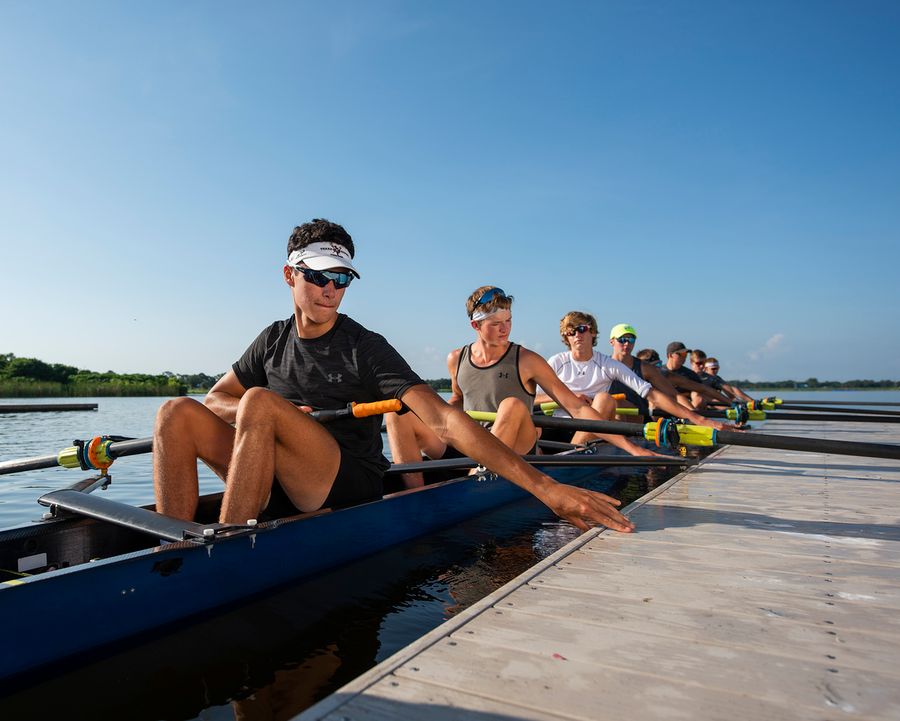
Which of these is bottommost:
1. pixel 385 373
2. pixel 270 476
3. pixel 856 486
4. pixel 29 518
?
pixel 29 518

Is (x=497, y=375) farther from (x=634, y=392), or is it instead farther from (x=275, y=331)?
(x=634, y=392)

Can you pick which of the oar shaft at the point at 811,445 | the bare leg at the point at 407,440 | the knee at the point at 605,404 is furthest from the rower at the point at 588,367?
the oar shaft at the point at 811,445

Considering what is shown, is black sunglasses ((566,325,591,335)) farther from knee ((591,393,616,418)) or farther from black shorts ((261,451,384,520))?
black shorts ((261,451,384,520))

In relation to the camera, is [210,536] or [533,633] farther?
[210,536]

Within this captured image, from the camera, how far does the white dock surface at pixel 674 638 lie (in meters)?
1.92

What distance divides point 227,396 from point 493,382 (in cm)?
294

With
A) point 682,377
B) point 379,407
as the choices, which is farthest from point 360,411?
point 682,377

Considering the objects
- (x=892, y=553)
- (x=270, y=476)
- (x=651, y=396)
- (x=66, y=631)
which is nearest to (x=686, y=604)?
(x=892, y=553)

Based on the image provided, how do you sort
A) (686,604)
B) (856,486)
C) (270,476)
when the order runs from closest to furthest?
(686,604) → (270,476) → (856,486)

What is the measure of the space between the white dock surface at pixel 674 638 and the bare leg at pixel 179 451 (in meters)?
1.78

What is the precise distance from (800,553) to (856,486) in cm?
331

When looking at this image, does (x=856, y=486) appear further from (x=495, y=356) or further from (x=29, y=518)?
(x=29, y=518)

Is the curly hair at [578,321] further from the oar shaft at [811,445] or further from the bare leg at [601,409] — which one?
the oar shaft at [811,445]

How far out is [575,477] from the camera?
767cm
